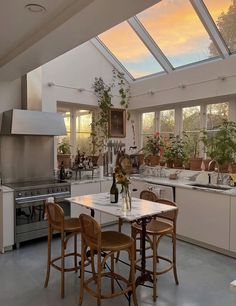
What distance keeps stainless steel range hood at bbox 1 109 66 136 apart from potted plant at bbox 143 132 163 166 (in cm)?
183

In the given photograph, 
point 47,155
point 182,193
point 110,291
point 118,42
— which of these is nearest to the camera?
point 110,291

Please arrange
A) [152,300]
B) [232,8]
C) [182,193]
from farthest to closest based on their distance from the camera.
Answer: [182,193] < [232,8] < [152,300]

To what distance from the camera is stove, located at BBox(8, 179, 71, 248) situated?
4055 millimetres

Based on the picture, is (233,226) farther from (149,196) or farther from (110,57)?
(110,57)

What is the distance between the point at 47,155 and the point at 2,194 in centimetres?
122

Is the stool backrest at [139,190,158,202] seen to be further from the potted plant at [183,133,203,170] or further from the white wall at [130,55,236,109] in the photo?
the white wall at [130,55,236,109]

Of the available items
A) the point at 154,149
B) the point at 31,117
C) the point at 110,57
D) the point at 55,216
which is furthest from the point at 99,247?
the point at 110,57

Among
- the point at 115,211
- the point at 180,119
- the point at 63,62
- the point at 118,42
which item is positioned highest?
the point at 118,42

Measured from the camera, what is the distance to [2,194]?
12.9 feet

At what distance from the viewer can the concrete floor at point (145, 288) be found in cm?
275

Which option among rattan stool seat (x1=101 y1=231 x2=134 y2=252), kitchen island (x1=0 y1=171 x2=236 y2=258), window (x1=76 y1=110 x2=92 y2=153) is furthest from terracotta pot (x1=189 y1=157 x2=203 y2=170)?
rattan stool seat (x1=101 y1=231 x2=134 y2=252)

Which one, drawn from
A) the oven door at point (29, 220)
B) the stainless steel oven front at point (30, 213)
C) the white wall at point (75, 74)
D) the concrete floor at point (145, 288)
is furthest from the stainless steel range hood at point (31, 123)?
the concrete floor at point (145, 288)

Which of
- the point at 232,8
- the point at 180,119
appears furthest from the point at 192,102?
the point at 232,8

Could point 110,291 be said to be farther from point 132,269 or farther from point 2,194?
point 2,194
